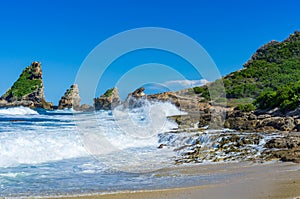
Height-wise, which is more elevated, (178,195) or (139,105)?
(139,105)

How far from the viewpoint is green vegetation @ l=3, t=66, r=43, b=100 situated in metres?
96.8

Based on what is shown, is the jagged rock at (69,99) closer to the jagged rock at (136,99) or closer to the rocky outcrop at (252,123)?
the jagged rock at (136,99)

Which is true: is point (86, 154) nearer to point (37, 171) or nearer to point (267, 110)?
point (37, 171)

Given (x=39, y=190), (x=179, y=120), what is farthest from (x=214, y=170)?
(x=179, y=120)

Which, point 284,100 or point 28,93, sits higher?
point 28,93

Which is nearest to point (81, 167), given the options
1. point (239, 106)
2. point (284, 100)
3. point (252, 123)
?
point (252, 123)

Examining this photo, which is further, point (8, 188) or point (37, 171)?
point (37, 171)

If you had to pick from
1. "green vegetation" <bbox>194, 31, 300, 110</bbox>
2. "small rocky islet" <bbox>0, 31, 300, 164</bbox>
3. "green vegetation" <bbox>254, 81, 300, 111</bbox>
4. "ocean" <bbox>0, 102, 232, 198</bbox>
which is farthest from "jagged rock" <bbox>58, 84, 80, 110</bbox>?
"ocean" <bbox>0, 102, 232, 198</bbox>

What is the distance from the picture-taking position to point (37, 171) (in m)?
11.7

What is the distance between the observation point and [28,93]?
95.9 m

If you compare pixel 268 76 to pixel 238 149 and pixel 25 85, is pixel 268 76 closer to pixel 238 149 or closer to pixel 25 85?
pixel 238 149

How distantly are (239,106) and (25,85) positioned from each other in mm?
80814

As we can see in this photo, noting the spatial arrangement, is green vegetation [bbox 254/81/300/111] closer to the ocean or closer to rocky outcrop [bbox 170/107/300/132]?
rocky outcrop [bbox 170/107/300/132]

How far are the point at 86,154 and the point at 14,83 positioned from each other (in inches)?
3763
